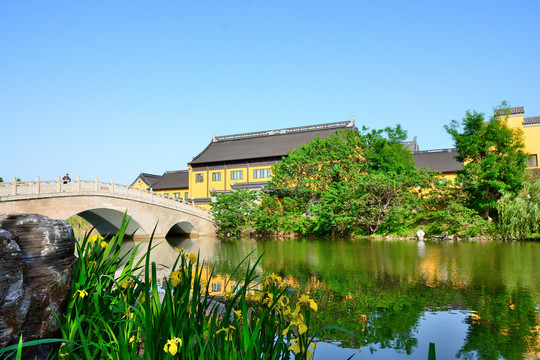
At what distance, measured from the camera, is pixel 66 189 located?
19.1 m

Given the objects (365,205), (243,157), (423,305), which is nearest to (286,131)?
(243,157)

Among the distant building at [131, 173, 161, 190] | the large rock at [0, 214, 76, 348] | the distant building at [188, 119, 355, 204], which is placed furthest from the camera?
the distant building at [131, 173, 161, 190]

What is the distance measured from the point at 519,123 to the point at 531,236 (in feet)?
32.6

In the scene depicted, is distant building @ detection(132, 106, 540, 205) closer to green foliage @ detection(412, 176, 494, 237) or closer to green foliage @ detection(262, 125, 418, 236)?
green foliage @ detection(262, 125, 418, 236)

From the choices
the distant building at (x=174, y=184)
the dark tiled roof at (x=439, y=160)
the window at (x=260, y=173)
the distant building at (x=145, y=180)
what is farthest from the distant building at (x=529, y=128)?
the distant building at (x=145, y=180)

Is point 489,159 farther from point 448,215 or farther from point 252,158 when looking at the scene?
point 252,158

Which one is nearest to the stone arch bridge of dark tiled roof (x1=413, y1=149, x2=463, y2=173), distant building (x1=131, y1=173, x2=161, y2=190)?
distant building (x1=131, y1=173, x2=161, y2=190)

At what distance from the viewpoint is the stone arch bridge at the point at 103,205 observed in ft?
56.7

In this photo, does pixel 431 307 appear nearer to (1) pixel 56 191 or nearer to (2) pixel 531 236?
(2) pixel 531 236

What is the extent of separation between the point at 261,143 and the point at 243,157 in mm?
2411

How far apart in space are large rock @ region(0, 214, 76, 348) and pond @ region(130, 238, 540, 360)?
102cm

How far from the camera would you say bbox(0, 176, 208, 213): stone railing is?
16.9 metres

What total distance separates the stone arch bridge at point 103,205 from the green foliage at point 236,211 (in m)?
1.15

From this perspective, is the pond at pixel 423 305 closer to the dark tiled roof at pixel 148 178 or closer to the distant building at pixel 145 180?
the distant building at pixel 145 180
